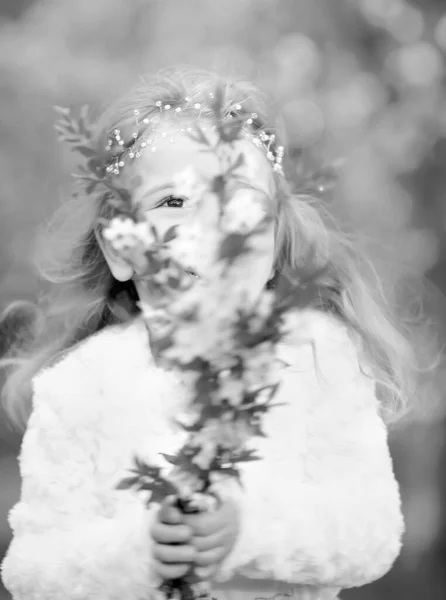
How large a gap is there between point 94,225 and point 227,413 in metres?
0.60

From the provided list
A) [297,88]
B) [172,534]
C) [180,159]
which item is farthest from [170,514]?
[297,88]

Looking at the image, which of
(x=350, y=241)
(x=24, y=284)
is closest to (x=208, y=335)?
(x=350, y=241)

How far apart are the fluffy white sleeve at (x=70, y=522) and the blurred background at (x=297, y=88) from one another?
0.40 m

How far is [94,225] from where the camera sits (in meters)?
1.25

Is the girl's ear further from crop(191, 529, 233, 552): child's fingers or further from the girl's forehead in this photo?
crop(191, 529, 233, 552): child's fingers

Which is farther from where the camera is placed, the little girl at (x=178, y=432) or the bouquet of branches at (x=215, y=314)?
the little girl at (x=178, y=432)

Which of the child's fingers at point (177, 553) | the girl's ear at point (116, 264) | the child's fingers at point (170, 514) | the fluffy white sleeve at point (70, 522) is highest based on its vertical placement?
the girl's ear at point (116, 264)

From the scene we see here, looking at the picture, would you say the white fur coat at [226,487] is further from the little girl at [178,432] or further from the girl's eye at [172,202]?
the girl's eye at [172,202]

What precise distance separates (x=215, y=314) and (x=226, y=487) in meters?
0.44

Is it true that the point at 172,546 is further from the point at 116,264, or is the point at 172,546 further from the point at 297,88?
the point at 297,88

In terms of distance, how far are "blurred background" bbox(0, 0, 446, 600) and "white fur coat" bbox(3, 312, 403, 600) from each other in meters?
0.36

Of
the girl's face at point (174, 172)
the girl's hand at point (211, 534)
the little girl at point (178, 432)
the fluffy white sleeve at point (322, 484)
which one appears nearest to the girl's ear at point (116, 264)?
the little girl at point (178, 432)

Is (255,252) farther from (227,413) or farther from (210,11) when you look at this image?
(210,11)

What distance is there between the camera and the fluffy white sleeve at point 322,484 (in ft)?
3.50
